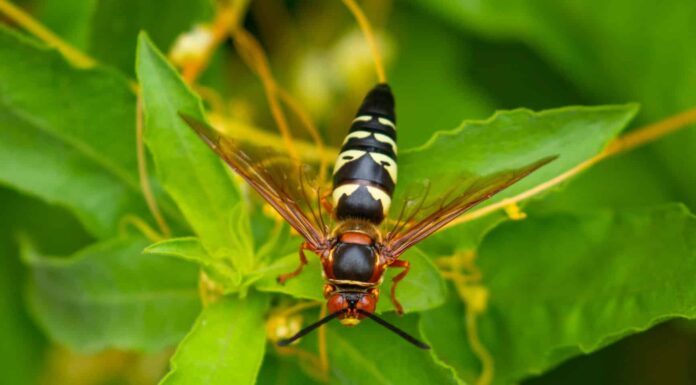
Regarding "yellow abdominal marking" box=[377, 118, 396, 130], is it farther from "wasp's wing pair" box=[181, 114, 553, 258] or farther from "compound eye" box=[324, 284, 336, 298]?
"compound eye" box=[324, 284, 336, 298]

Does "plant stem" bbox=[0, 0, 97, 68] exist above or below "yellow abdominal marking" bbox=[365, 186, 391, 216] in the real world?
above

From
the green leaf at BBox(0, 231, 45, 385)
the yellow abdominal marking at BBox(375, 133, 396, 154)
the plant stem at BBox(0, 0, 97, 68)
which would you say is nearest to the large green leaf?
the yellow abdominal marking at BBox(375, 133, 396, 154)

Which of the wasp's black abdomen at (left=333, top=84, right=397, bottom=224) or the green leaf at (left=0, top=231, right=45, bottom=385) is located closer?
the wasp's black abdomen at (left=333, top=84, right=397, bottom=224)

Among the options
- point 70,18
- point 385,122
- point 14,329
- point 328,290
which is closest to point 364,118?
point 385,122

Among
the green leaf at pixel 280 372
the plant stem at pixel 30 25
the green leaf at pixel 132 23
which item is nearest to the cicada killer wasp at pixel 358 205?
the green leaf at pixel 280 372

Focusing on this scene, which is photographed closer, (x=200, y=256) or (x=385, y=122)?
(x=200, y=256)

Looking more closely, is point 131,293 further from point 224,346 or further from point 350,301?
point 350,301

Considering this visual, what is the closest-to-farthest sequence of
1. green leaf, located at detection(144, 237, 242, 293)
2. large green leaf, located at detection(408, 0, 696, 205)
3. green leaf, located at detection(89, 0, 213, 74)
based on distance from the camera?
green leaf, located at detection(144, 237, 242, 293) → green leaf, located at detection(89, 0, 213, 74) → large green leaf, located at detection(408, 0, 696, 205)
